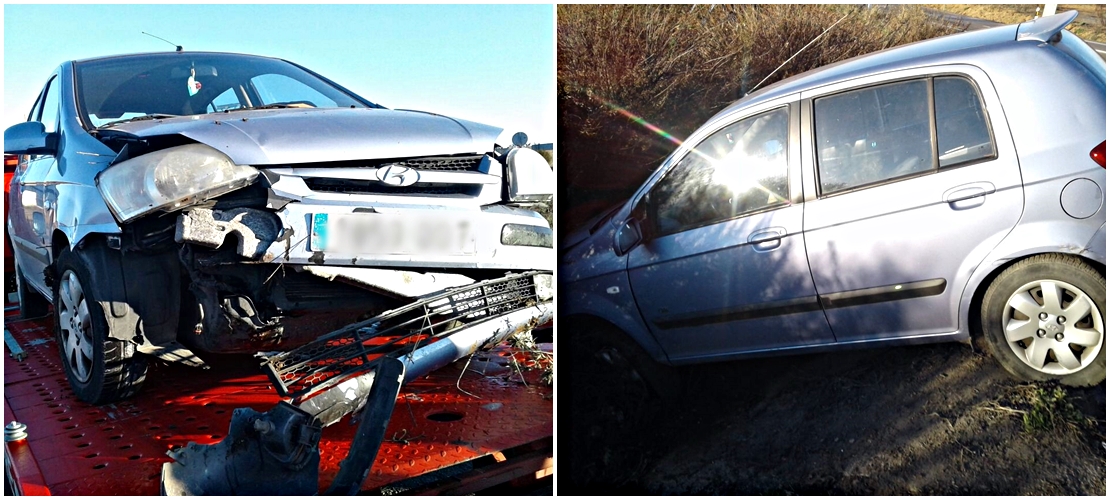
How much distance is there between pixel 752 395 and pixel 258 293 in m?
2.11

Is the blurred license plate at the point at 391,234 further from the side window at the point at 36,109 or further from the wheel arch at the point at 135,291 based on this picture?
the side window at the point at 36,109

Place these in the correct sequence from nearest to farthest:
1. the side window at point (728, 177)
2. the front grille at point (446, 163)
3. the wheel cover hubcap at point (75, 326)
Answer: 1. the front grille at point (446, 163)
2. the side window at point (728, 177)
3. the wheel cover hubcap at point (75, 326)

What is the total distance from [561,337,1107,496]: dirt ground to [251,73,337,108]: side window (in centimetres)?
181

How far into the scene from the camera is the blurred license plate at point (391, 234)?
10.6 ft

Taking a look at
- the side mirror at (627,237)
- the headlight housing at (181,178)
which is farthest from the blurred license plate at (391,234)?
the side mirror at (627,237)

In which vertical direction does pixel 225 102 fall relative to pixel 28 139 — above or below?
above

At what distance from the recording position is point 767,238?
11.5 feet

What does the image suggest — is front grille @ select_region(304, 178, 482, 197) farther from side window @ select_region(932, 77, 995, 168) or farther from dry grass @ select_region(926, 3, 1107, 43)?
dry grass @ select_region(926, 3, 1107, 43)

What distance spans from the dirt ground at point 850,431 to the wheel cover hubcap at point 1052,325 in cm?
12

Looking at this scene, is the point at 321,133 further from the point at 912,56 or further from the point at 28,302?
the point at 28,302

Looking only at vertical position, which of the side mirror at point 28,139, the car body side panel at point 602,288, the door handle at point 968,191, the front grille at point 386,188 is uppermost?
the side mirror at point 28,139

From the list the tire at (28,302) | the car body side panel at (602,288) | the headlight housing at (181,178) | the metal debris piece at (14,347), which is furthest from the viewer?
the tire at (28,302)

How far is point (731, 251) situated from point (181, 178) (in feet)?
7.28

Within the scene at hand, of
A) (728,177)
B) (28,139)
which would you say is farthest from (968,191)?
(28,139)
